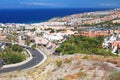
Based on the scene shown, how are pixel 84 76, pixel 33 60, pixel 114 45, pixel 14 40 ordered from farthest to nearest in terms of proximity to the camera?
pixel 14 40 < pixel 114 45 < pixel 33 60 < pixel 84 76

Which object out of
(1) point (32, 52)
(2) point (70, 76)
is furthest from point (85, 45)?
(2) point (70, 76)

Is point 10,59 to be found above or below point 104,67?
below

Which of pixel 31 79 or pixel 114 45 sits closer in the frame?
pixel 31 79

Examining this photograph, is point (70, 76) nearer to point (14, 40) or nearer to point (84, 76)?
point (84, 76)

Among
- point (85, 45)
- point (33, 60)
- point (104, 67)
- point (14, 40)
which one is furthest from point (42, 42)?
point (104, 67)

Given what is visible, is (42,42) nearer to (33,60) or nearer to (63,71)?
(33,60)

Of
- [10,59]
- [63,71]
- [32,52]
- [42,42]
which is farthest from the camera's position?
[42,42]

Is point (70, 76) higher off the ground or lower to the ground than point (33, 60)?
higher

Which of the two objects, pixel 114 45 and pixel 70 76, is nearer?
pixel 70 76

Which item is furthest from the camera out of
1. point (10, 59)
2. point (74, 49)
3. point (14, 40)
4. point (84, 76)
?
point (14, 40)
